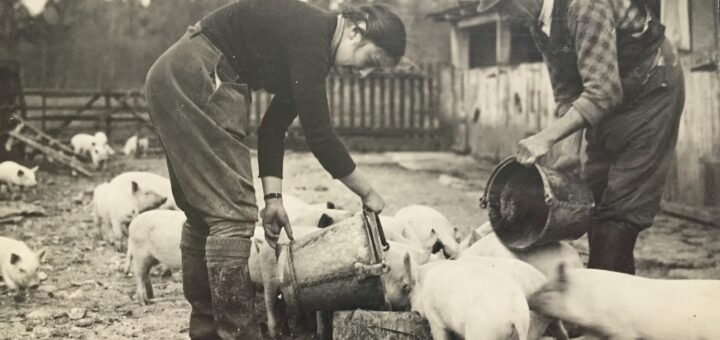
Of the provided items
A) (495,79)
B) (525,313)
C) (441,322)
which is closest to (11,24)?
(441,322)

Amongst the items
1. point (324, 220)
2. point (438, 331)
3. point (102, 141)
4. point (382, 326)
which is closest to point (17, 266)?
point (324, 220)

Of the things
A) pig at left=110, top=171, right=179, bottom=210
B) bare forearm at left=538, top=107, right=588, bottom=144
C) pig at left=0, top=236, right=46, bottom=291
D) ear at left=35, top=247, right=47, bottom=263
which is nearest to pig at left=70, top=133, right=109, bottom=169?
pig at left=110, top=171, right=179, bottom=210

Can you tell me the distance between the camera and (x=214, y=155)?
262 centimetres

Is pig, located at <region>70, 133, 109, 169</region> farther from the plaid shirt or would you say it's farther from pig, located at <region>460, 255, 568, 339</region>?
the plaid shirt

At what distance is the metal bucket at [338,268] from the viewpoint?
282 centimetres

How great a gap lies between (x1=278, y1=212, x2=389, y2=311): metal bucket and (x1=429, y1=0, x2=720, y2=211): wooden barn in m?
1.81

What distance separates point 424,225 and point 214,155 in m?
1.85

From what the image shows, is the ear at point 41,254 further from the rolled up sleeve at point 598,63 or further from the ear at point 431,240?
→ the rolled up sleeve at point 598,63

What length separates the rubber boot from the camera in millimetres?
3248

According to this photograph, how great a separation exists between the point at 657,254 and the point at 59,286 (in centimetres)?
358

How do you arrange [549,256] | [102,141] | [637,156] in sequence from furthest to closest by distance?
1. [102,141]
2. [549,256]
3. [637,156]

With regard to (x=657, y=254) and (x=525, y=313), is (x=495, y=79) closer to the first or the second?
(x=657, y=254)

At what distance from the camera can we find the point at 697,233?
205 inches

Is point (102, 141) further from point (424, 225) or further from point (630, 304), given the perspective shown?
point (630, 304)
